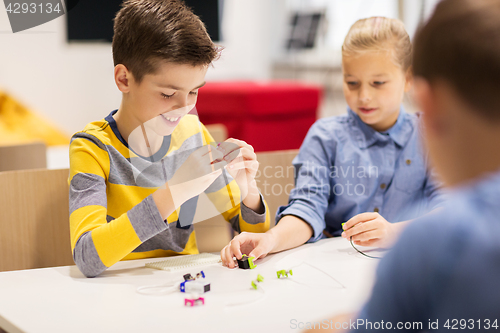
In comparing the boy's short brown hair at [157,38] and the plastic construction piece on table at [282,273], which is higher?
the boy's short brown hair at [157,38]

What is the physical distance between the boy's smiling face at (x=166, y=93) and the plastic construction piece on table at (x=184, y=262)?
A: 23 centimetres

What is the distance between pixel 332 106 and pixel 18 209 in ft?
11.1

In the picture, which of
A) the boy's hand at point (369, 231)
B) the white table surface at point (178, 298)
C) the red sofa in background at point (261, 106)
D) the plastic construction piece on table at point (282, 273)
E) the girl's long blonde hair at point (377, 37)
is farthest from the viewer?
the red sofa in background at point (261, 106)

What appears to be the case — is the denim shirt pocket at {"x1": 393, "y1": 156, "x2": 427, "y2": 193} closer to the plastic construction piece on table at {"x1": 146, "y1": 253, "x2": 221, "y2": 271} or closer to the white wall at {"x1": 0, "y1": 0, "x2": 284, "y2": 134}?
the plastic construction piece on table at {"x1": 146, "y1": 253, "x2": 221, "y2": 271}

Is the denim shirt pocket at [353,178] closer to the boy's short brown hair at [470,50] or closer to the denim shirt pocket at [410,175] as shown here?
the denim shirt pocket at [410,175]

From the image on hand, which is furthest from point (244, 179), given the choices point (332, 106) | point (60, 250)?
point (332, 106)

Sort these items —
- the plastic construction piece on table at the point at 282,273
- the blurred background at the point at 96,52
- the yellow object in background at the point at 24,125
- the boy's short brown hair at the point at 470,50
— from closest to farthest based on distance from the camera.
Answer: the boy's short brown hair at the point at 470,50 → the plastic construction piece on table at the point at 282,273 → the yellow object in background at the point at 24,125 → the blurred background at the point at 96,52

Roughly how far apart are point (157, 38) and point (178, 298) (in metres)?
0.43

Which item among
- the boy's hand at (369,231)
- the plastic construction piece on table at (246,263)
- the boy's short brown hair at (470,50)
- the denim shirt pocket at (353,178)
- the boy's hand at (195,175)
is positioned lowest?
the plastic construction piece on table at (246,263)

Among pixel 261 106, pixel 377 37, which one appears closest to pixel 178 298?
pixel 377 37

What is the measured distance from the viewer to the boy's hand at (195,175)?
0.76 m

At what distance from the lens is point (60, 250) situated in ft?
3.27

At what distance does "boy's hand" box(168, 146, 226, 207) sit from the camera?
764 millimetres

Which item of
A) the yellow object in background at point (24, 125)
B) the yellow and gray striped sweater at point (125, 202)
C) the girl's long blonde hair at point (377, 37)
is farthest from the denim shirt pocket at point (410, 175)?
the yellow object in background at point (24, 125)
